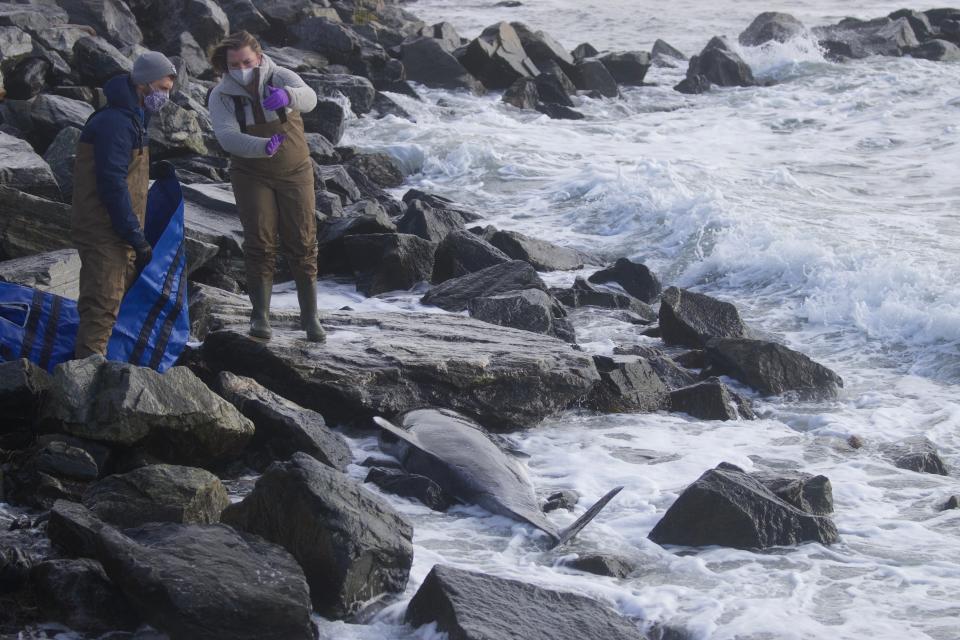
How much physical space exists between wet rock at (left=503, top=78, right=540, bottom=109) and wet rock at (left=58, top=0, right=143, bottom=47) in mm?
6715

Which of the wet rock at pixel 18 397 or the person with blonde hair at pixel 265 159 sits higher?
the person with blonde hair at pixel 265 159

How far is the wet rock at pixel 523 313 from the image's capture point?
850 centimetres

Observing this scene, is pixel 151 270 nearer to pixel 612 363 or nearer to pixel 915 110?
pixel 612 363

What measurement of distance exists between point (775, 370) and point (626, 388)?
142 cm

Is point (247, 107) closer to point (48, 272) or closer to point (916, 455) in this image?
point (48, 272)

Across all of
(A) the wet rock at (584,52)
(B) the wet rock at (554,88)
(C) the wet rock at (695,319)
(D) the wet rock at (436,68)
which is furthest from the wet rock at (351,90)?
(C) the wet rock at (695,319)

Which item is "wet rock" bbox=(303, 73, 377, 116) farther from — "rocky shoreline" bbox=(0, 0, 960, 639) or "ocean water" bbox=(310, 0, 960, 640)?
"rocky shoreline" bbox=(0, 0, 960, 639)

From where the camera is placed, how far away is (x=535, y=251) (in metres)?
11.0

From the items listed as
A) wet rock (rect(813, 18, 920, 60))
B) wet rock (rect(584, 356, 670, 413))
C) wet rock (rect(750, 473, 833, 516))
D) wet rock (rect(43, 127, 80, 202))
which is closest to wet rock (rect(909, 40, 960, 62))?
wet rock (rect(813, 18, 920, 60))

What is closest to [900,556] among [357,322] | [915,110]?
[357,322]

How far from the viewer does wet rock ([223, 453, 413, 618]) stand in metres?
4.45

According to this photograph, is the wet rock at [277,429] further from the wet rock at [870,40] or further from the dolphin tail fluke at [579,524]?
the wet rock at [870,40]

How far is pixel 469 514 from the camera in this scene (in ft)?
18.4

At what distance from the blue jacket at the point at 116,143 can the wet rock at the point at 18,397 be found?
0.93m
